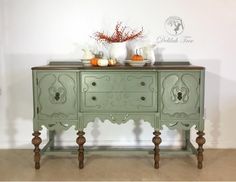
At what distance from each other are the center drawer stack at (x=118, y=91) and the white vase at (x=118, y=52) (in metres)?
0.31

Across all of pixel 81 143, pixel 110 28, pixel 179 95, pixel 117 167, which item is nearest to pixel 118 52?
pixel 110 28

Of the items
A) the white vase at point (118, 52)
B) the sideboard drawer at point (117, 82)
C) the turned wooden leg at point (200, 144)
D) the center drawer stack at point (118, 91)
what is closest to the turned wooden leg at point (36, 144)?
the center drawer stack at point (118, 91)

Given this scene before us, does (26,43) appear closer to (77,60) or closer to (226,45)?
(77,60)

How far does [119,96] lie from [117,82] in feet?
0.42

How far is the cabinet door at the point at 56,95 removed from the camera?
2.71m

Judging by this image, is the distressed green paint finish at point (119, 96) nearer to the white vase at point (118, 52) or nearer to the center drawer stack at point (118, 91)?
the center drawer stack at point (118, 91)

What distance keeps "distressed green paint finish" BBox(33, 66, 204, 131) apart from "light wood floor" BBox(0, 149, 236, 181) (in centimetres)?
40

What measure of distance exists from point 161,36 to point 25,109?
5.45ft

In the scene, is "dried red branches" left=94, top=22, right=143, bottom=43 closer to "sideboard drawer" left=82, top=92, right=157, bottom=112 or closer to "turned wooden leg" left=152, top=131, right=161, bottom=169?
"sideboard drawer" left=82, top=92, right=157, bottom=112

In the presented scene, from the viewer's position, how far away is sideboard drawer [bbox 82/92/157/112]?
2.74 m

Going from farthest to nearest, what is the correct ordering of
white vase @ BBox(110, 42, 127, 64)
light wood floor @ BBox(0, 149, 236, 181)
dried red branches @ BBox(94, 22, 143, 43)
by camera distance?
1. dried red branches @ BBox(94, 22, 143, 43)
2. white vase @ BBox(110, 42, 127, 64)
3. light wood floor @ BBox(0, 149, 236, 181)

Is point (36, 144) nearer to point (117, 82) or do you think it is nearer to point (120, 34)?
point (117, 82)

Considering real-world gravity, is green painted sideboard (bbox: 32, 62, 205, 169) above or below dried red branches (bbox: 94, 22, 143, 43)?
below

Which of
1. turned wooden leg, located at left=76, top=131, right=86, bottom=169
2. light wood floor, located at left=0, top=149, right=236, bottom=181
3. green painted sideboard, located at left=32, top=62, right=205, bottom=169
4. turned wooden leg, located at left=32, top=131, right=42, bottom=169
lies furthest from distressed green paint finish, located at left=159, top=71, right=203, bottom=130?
turned wooden leg, located at left=32, top=131, right=42, bottom=169
